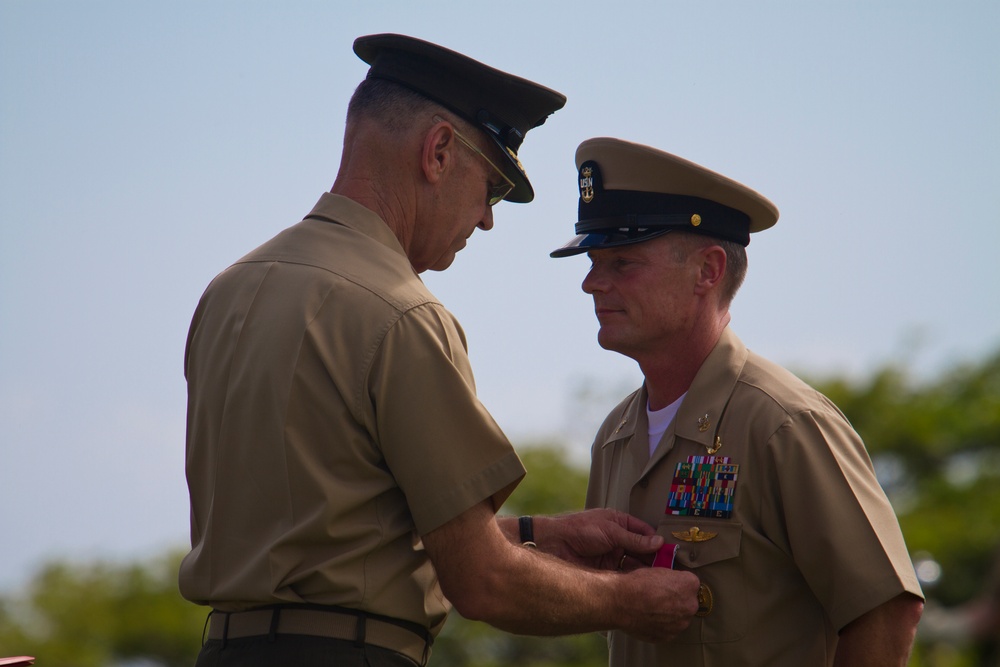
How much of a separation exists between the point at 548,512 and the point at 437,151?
12.9m

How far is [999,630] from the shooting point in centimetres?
145

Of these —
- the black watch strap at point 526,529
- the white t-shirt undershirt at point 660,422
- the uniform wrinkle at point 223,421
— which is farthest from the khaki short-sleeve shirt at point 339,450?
the white t-shirt undershirt at point 660,422

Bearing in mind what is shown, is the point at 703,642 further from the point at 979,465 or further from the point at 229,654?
the point at 979,465

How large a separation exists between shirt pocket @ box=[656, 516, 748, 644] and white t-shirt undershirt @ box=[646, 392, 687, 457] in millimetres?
440

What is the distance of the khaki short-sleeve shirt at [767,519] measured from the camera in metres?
3.35

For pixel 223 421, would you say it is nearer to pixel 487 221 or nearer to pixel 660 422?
pixel 487 221

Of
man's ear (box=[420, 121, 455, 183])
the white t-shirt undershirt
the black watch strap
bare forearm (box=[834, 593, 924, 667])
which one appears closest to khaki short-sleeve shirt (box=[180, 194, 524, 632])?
man's ear (box=[420, 121, 455, 183])

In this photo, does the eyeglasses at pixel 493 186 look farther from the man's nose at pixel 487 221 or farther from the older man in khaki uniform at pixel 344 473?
the older man in khaki uniform at pixel 344 473

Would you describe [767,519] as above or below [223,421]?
below

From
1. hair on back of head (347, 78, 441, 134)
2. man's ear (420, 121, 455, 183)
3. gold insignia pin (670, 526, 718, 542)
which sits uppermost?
hair on back of head (347, 78, 441, 134)

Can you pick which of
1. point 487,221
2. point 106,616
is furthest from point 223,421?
point 106,616

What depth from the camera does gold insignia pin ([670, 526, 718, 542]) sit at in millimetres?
3609

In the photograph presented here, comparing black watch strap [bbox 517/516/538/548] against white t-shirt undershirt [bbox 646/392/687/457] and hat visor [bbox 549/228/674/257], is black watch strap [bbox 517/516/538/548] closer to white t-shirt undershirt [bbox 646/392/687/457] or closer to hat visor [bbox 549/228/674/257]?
white t-shirt undershirt [bbox 646/392/687/457]

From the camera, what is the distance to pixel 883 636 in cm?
331
